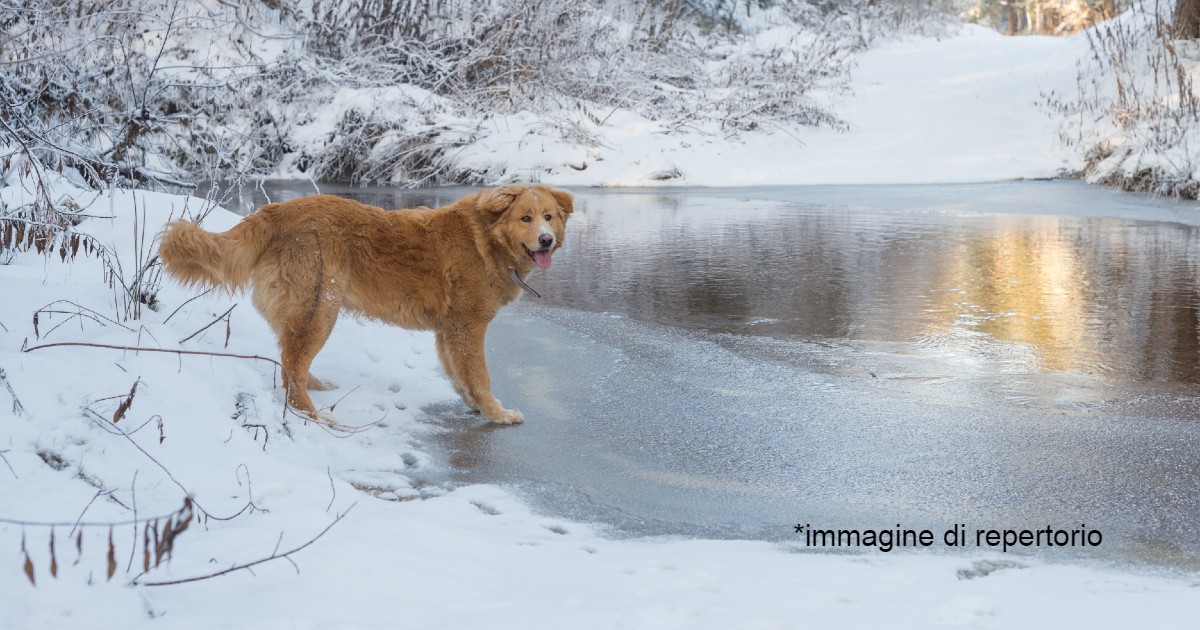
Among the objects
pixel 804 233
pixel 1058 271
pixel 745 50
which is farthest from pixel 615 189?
pixel 745 50

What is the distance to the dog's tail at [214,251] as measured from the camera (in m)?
4.79

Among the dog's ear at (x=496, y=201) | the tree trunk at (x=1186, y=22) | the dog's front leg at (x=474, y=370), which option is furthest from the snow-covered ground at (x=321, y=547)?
the tree trunk at (x=1186, y=22)

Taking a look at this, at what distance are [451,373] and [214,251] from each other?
1360 mm

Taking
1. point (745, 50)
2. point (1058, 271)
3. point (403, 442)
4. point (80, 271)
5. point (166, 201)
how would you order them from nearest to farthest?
point (403, 442) < point (80, 271) < point (166, 201) < point (1058, 271) < point (745, 50)

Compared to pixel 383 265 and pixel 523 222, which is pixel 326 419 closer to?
pixel 383 265

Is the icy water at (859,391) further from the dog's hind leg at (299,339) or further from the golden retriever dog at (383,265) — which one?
the dog's hind leg at (299,339)

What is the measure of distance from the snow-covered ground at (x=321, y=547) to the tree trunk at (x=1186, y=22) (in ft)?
68.7

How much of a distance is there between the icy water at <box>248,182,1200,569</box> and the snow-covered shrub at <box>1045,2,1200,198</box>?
4521 mm

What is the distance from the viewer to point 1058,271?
9000 mm

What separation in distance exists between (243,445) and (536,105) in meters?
17.2

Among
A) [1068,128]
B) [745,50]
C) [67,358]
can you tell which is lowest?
[67,358]

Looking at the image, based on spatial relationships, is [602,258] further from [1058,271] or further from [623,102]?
[623,102]

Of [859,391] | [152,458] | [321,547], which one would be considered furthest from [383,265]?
[859,391]

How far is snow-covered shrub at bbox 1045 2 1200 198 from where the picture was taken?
15016 mm
